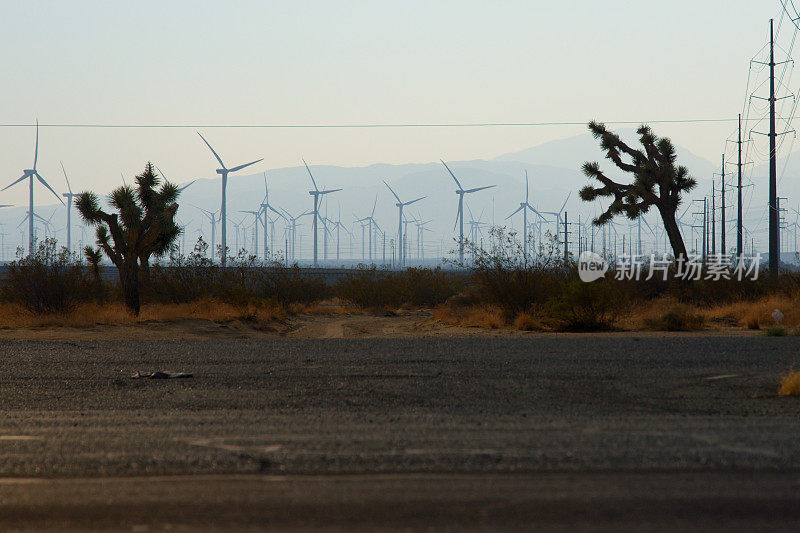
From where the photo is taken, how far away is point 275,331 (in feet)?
94.3

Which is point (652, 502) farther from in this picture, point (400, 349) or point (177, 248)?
point (177, 248)

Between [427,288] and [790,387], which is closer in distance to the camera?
[790,387]

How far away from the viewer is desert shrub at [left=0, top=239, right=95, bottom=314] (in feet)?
89.8

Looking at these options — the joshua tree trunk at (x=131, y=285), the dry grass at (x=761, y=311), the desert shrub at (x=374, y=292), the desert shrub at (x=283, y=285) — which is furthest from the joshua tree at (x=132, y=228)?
the dry grass at (x=761, y=311)

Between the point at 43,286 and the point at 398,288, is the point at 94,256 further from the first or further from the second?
the point at 398,288

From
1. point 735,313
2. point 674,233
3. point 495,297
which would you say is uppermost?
point 674,233

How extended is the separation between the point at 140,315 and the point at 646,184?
69.7ft

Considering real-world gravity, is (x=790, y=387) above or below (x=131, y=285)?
below

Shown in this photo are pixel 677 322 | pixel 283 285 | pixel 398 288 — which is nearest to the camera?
pixel 677 322

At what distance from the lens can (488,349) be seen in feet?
55.1

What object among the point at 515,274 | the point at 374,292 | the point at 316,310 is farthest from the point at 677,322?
the point at 374,292

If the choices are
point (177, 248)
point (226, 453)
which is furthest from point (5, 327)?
point (226, 453)

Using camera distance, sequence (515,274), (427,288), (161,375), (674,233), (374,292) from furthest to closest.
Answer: (427,288), (374,292), (674,233), (515,274), (161,375)

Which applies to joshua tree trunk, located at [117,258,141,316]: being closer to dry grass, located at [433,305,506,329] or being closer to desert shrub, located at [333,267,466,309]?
dry grass, located at [433,305,506,329]
